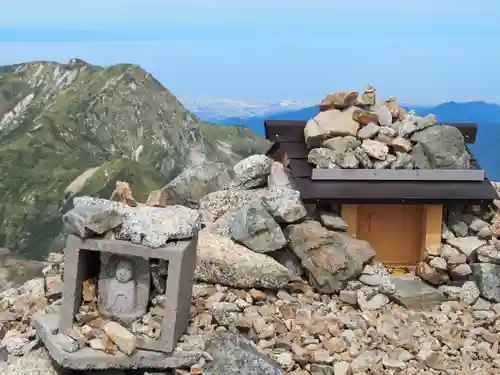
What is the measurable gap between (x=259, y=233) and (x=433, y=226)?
247cm

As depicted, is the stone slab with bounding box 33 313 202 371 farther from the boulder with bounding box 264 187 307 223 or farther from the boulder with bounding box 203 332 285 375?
the boulder with bounding box 264 187 307 223

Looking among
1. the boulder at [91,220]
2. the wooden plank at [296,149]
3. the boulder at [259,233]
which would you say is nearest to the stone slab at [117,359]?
the boulder at [91,220]

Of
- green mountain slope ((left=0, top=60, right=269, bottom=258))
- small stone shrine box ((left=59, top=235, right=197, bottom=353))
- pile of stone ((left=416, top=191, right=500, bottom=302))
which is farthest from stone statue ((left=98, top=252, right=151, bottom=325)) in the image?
green mountain slope ((left=0, top=60, right=269, bottom=258))

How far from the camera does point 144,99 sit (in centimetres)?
3106

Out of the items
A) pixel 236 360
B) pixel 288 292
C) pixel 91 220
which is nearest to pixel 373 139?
pixel 288 292

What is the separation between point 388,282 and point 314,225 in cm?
114

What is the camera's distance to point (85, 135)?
3044cm

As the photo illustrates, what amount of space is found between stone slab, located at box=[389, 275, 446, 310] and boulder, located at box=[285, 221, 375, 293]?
59 centimetres

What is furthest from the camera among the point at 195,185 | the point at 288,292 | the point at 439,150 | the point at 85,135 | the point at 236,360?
the point at 85,135

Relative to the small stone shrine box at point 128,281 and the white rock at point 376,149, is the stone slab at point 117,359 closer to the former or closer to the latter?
the small stone shrine box at point 128,281

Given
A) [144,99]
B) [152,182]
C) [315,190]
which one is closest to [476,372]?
[315,190]

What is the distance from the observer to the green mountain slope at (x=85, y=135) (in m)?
26.2

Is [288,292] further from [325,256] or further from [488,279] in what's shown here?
[488,279]

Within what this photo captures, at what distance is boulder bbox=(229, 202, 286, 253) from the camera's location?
8258 millimetres
